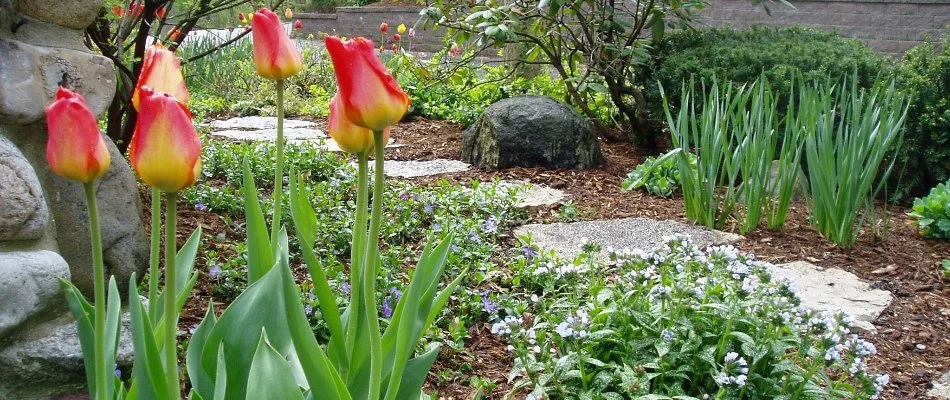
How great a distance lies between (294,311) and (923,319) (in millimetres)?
2550

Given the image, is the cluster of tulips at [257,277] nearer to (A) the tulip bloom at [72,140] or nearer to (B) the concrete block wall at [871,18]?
(A) the tulip bloom at [72,140]

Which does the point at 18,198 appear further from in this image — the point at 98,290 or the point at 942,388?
the point at 942,388

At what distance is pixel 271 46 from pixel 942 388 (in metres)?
2.17

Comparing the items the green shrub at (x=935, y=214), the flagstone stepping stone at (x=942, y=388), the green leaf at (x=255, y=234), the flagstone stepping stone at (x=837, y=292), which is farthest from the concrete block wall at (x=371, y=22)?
the green leaf at (x=255, y=234)

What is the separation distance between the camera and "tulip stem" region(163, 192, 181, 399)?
0.82 m

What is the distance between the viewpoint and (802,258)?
130 inches

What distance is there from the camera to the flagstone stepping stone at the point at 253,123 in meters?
6.41

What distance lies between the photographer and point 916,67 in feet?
15.3

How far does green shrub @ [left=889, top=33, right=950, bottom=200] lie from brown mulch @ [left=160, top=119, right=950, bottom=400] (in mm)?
299

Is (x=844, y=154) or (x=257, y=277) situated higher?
(x=257, y=277)

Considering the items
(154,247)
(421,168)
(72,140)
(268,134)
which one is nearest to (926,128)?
(421,168)

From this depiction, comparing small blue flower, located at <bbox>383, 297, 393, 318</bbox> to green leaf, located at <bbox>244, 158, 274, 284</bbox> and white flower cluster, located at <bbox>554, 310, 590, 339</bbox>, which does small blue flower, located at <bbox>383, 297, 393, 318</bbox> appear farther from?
green leaf, located at <bbox>244, 158, 274, 284</bbox>

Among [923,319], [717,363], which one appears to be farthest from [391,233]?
[923,319]

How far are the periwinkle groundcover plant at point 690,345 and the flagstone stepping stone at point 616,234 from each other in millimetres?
1072
